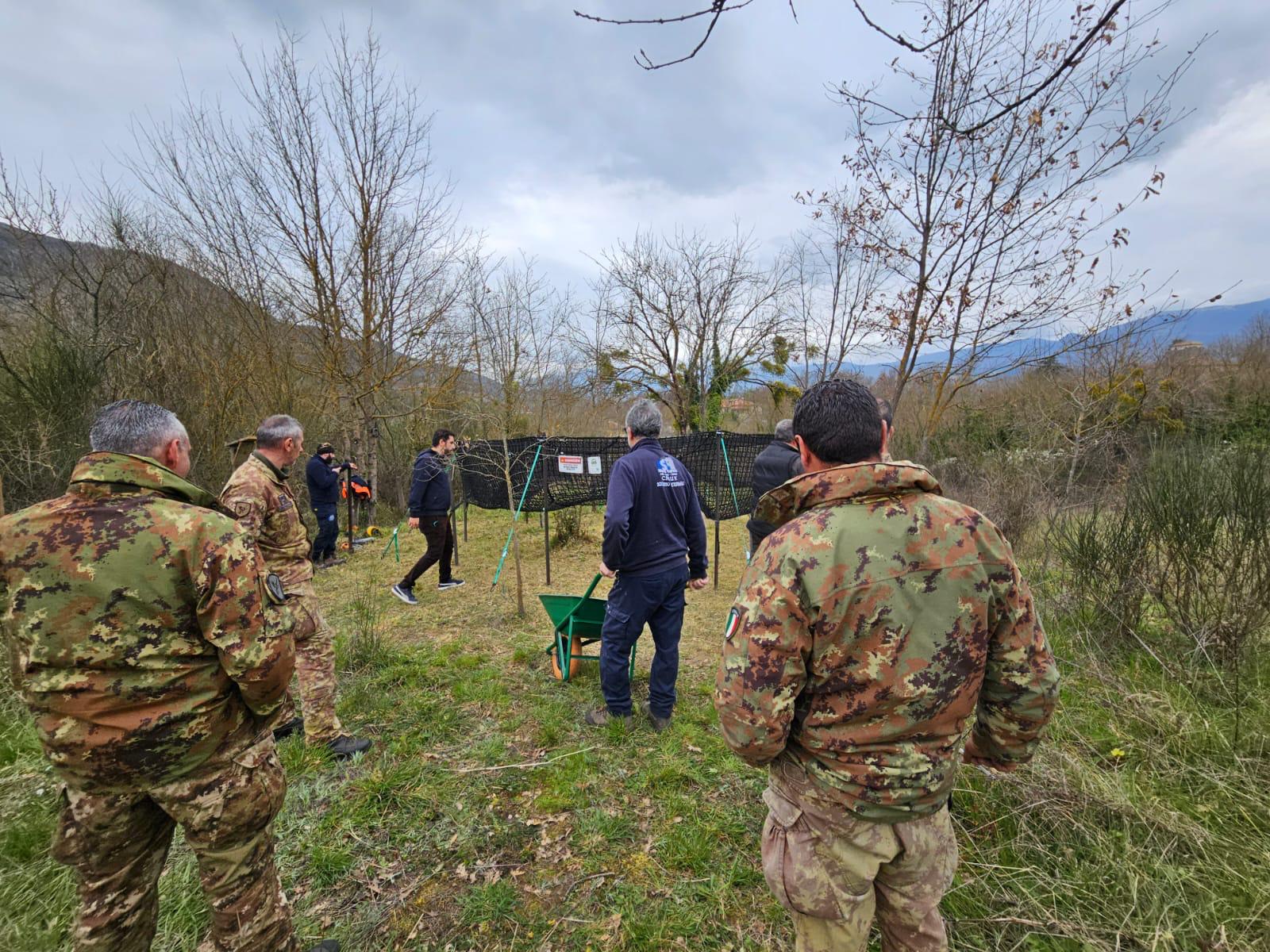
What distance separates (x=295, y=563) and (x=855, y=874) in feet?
10.9

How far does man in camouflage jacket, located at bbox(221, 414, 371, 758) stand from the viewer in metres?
3.07

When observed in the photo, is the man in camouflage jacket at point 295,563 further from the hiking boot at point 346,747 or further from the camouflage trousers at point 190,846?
the camouflage trousers at point 190,846

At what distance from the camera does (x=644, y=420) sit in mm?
3311

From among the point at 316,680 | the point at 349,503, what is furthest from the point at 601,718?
the point at 349,503

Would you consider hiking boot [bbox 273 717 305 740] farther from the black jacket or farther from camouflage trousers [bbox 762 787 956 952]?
the black jacket

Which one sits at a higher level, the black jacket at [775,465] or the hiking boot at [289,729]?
the black jacket at [775,465]

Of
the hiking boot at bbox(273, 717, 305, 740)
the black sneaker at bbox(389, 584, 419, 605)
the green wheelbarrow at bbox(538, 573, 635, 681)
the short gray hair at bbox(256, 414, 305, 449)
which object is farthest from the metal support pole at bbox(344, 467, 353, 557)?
the green wheelbarrow at bbox(538, 573, 635, 681)

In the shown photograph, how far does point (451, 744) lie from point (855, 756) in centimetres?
296

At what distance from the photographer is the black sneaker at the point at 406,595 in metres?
6.30

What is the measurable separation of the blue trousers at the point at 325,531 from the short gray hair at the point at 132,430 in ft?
22.7

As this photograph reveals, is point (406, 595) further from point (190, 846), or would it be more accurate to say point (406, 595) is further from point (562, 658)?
point (190, 846)

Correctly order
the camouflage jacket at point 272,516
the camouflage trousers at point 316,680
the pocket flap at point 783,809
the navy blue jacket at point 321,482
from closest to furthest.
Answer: the pocket flap at point 783,809 → the camouflage jacket at point 272,516 → the camouflage trousers at point 316,680 → the navy blue jacket at point 321,482

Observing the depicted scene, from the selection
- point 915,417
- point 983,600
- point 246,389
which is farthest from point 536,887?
point 915,417

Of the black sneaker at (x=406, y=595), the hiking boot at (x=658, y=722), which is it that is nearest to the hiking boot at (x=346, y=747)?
the hiking boot at (x=658, y=722)
